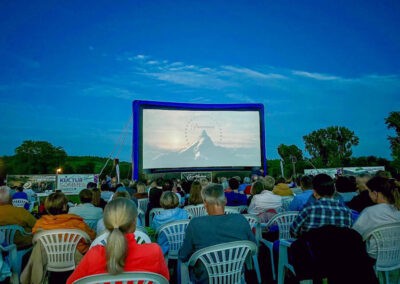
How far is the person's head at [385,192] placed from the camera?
2.74 metres

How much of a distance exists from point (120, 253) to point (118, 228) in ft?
0.72

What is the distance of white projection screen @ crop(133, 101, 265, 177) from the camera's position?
13.4 metres

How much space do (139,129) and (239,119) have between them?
16.0ft

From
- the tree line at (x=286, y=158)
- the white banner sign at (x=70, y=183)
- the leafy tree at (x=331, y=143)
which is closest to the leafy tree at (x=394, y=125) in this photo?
the tree line at (x=286, y=158)

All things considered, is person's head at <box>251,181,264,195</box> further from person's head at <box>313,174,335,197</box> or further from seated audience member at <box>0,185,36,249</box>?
seated audience member at <box>0,185,36,249</box>

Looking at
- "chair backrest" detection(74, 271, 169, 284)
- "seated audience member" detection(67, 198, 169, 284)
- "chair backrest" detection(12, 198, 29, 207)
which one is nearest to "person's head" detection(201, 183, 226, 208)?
"seated audience member" detection(67, 198, 169, 284)

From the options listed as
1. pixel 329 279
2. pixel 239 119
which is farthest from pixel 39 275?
pixel 239 119

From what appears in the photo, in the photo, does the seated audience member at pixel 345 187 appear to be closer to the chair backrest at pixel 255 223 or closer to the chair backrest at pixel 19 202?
the chair backrest at pixel 255 223

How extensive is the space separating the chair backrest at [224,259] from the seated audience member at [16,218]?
2.16 m

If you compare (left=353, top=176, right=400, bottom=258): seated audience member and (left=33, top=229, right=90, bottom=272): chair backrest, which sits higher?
(left=353, top=176, right=400, bottom=258): seated audience member

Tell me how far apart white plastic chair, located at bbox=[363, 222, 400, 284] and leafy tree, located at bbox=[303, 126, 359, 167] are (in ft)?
131

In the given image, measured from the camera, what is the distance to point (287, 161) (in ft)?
146

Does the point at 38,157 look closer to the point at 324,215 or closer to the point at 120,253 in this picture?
the point at 324,215

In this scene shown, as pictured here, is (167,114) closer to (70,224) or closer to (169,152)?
(169,152)
